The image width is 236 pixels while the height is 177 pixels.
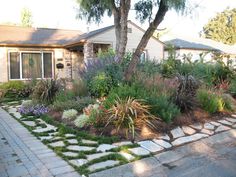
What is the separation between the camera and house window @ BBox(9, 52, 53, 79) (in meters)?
14.6

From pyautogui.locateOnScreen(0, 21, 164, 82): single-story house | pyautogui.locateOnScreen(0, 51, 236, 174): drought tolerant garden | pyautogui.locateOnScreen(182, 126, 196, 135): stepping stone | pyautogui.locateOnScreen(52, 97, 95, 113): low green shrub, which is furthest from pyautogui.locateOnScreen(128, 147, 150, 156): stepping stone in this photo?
pyautogui.locateOnScreen(0, 21, 164, 82): single-story house

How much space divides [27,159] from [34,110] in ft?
12.3

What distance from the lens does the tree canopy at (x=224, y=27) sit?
40859 mm

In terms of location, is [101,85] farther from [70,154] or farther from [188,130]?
[70,154]

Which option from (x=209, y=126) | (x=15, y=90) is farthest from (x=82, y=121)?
(x=15, y=90)

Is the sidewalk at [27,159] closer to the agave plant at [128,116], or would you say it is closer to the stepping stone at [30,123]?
the stepping stone at [30,123]

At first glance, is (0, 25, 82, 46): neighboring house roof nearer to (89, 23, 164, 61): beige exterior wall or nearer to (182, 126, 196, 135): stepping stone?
(89, 23, 164, 61): beige exterior wall

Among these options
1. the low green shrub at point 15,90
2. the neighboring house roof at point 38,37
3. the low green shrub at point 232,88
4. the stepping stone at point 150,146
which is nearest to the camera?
the stepping stone at point 150,146

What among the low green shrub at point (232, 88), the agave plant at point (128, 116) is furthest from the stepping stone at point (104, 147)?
→ the low green shrub at point (232, 88)

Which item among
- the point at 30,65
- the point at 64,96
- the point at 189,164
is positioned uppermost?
the point at 30,65

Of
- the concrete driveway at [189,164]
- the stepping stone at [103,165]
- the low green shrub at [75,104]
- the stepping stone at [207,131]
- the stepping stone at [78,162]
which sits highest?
the low green shrub at [75,104]

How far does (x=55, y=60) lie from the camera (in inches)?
631

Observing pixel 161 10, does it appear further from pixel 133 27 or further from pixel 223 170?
pixel 133 27

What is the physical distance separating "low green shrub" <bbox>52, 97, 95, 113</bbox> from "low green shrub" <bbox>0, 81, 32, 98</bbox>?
482cm
